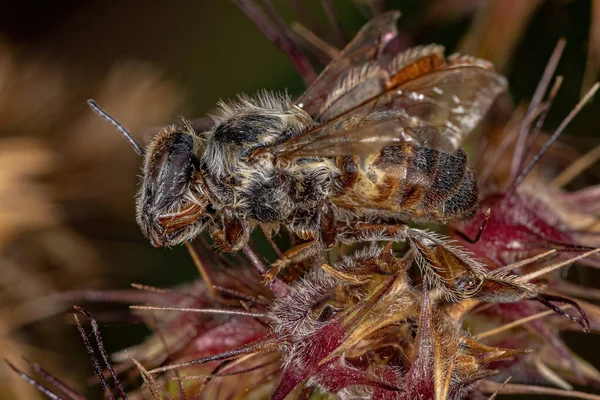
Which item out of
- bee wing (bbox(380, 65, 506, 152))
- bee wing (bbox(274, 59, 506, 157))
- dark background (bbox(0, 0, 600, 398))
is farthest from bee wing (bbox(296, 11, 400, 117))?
dark background (bbox(0, 0, 600, 398))

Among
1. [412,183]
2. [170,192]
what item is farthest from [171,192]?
[412,183]

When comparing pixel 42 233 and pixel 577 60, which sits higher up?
pixel 42 233

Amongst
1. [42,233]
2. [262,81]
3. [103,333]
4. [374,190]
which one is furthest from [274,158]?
[42,233]

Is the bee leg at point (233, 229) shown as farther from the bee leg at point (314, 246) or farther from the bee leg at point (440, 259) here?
the bee leg at point (440, 259)

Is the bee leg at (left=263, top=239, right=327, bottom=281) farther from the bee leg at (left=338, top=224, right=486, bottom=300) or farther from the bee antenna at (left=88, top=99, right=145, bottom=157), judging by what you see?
the bee antenna at (left=88, top=99, right=145, bottom=157)

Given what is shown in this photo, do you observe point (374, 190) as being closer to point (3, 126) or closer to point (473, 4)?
point (473, 4)

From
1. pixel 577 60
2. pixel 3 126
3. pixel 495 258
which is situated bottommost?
pixel 577 60

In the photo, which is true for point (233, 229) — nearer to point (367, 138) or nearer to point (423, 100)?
point (367, 138)
